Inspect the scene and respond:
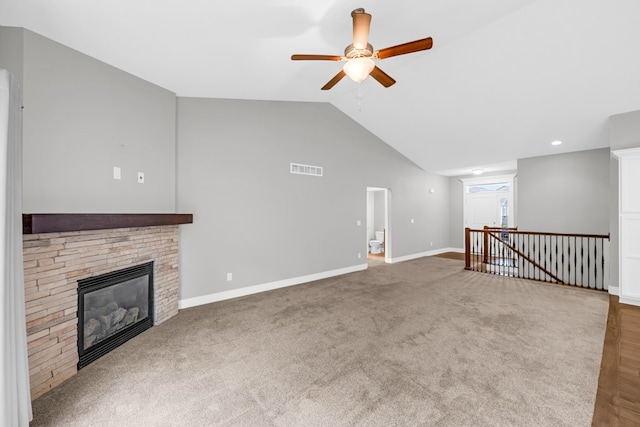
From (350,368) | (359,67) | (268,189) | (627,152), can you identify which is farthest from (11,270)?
(627,152)

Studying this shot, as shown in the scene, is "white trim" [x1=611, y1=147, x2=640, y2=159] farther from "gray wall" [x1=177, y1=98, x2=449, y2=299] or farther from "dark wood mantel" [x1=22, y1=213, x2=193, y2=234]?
"dark wood mantel" [x1=22, y1=213, x2=193, y2=234]

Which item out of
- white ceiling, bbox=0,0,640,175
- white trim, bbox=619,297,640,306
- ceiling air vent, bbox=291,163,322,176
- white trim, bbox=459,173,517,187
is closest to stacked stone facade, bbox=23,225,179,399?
white ceiling, bbox=0,0,640,175

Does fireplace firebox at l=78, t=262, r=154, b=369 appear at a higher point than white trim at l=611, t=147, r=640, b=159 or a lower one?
lower

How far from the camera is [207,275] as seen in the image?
394cm

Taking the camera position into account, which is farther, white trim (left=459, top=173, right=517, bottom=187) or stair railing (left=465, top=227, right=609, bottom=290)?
white trim (left=459, top=173, right=517, bottom=187)

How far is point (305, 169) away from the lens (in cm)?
506

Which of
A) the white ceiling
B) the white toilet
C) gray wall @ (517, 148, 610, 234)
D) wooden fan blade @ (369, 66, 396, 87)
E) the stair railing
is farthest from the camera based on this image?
the white toilet

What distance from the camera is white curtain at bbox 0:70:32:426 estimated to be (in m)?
1.46

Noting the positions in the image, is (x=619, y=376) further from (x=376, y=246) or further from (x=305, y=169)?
(x=376, y=246)

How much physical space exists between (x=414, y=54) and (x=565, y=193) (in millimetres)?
4899

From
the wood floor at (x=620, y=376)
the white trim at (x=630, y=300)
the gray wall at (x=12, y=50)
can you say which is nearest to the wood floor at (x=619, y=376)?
the wood floor at (x=620, y=376)

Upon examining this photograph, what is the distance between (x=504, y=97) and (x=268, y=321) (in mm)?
4819

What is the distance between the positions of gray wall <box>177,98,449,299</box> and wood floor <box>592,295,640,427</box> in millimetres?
3875

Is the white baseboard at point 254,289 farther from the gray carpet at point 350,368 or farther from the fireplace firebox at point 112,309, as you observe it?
the fireplace firebox at point 112,309
